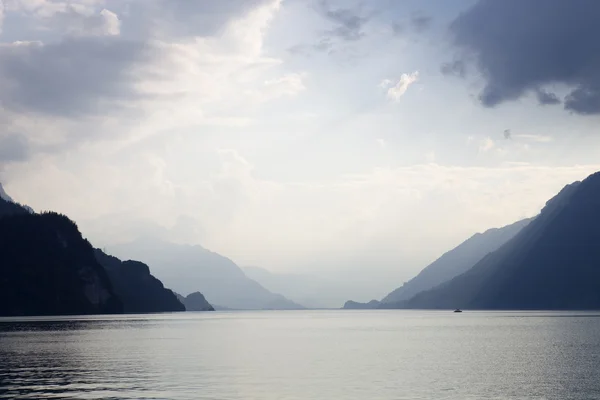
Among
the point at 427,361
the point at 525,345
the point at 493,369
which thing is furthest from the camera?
the point at 525,345

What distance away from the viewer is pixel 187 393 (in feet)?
228

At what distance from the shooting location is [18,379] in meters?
81.1

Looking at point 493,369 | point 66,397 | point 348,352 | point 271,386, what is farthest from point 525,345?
point 66,397

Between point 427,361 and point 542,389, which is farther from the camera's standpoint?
point 427,361

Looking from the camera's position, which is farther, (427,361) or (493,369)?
(427,361)

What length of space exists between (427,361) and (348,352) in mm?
22225

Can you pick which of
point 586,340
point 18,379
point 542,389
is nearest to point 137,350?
point 18,379

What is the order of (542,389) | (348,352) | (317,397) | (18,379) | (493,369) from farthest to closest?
(348,352)
(493,369)
(18,379)
(542,389)
(317,397)

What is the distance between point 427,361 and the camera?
4208 inches

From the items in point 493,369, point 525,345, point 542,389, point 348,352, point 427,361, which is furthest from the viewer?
point 525,345

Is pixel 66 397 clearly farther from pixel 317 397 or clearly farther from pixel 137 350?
pixel 137 350

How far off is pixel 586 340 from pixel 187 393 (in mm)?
110006

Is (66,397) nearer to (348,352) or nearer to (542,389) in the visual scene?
Result: (542,389)

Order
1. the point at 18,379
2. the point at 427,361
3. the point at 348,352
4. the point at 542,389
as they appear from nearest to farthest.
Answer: the point at 542,389, the point at 18,379, the point at 427,361, the point at 348,352
